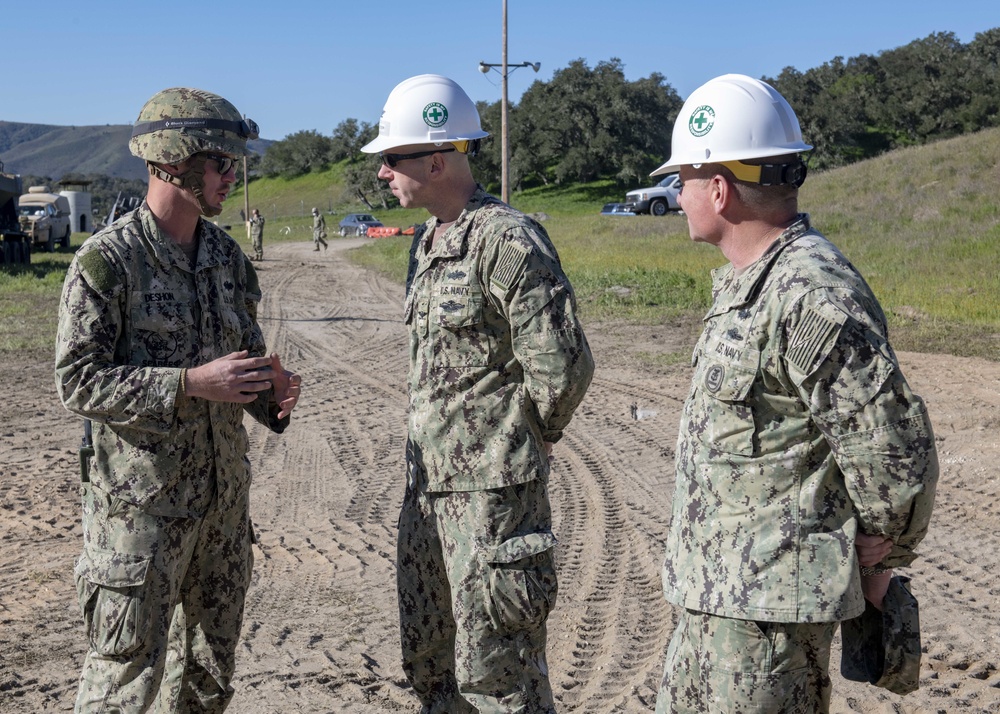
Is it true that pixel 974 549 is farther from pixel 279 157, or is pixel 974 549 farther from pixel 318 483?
pixel 279 157

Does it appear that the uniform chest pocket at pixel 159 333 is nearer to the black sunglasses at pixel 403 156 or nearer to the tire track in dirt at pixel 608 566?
the black sunglasses at pixel 403 156

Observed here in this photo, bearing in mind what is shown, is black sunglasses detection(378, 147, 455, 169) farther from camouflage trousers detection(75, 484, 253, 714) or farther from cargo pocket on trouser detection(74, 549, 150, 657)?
cargo pocket on trouser detection(74, 549, 150, 657)

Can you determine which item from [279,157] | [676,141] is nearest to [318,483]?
[676,141]

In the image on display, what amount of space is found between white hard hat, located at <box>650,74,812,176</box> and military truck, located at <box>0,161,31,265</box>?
25.1m

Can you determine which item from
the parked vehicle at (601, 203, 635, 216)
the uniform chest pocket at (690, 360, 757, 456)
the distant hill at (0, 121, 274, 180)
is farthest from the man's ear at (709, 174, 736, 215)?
the distant hill at (0, 121, 274, 180)

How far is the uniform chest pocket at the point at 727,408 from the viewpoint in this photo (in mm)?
2406

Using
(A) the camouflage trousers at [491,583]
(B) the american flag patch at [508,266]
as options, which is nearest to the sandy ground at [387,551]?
(A) the camouflage trousers at [491,583]

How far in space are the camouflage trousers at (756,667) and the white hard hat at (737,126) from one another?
46.0 inches

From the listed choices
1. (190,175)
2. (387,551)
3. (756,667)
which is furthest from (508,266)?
(387,551)

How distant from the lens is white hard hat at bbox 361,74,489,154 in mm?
3258

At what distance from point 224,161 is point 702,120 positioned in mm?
1566

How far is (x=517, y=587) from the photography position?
305 centimetres

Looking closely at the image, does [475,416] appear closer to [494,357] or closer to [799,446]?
[494,357]

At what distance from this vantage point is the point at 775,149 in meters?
2.51
